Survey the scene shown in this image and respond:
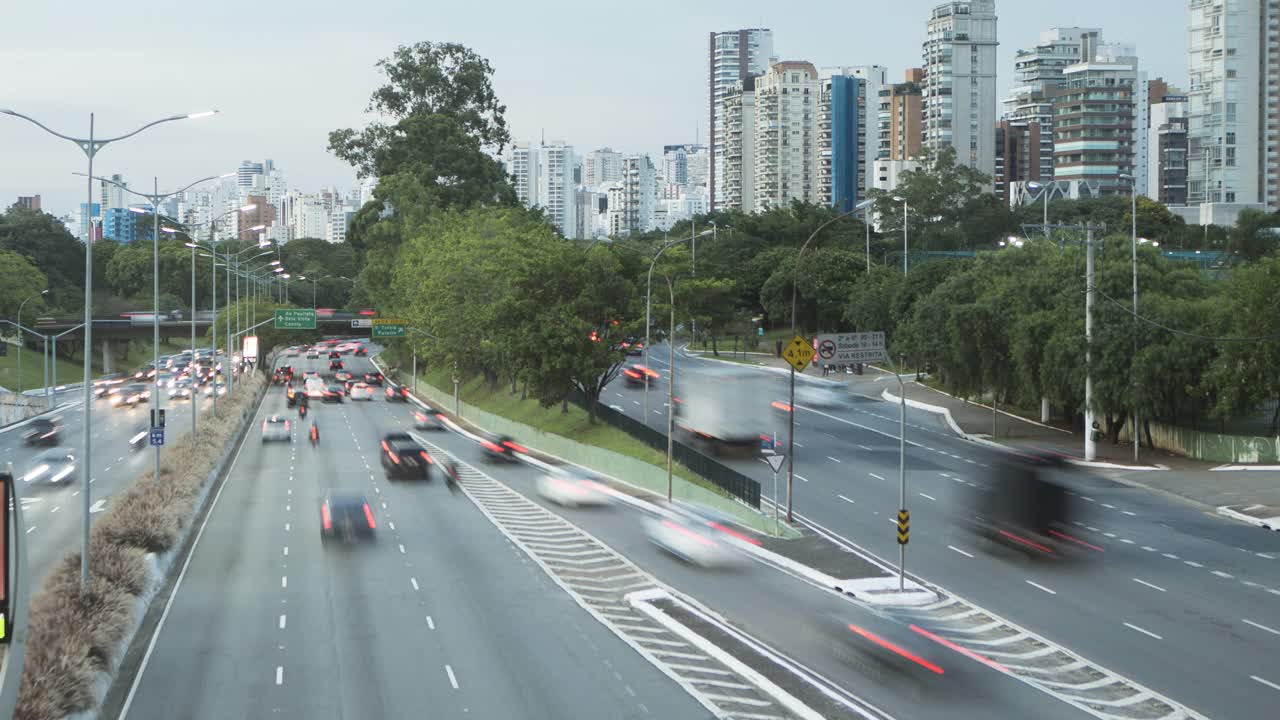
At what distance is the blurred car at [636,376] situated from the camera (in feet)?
305

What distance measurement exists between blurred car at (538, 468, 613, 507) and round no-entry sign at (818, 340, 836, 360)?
51.6 feet

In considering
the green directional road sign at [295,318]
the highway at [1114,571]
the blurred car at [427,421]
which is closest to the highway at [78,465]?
the green directional road sign at [295,318]

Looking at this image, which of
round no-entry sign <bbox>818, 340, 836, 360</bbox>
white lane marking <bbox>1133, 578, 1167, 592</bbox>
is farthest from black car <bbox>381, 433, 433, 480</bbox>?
white lane marking <bbox>1133, 578, 1167, 592</bbox>

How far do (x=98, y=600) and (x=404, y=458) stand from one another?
34720 mm

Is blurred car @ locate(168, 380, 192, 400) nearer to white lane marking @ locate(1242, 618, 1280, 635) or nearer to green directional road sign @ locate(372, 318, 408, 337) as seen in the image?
green directional road sign @ locate(372, 318, 408, 337)

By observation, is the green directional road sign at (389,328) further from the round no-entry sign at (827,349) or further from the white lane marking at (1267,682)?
the white lane marking at (1267,682)

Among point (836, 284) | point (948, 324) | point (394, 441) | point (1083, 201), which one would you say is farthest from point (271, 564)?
point (1083, 201)

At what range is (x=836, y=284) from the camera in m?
111

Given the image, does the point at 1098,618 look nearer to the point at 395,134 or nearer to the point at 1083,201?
the point at 395,134

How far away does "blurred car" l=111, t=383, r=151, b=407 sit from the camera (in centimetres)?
9555

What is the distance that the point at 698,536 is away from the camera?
4066 centimetres

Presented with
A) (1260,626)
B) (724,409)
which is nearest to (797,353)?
(1260,626)

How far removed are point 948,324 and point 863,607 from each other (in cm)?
3856

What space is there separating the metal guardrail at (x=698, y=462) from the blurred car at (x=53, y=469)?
2495 cm
